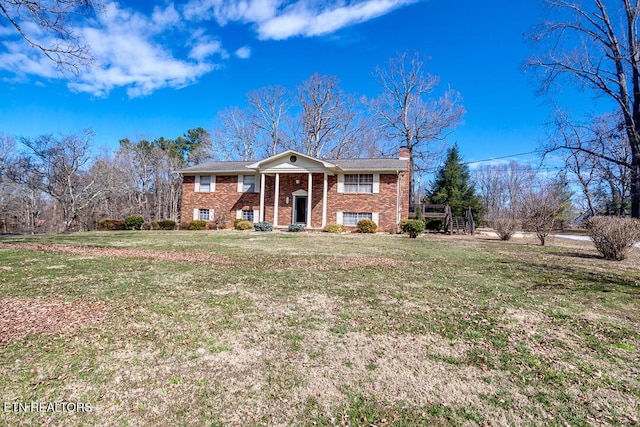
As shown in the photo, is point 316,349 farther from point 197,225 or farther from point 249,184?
point 249,184

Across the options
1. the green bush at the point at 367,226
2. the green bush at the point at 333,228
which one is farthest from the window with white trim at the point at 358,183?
the green bush at the point at 333,228

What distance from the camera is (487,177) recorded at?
4709 centimetres

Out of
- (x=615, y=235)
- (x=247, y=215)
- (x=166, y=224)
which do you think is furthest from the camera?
(x=247, y=215)

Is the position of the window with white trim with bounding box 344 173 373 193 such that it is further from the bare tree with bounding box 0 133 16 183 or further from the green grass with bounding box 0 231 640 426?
the bare tree with bounding box 0 133 16 183

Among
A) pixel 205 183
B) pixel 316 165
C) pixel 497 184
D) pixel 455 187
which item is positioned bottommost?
pixel 205 183

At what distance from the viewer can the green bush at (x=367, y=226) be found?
62.2 ft

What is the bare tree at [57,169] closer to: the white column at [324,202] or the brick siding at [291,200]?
the brick siding at [291,200]

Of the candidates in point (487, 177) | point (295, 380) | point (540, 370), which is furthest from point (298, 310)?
point (487, 177)

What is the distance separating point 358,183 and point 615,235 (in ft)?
42.3

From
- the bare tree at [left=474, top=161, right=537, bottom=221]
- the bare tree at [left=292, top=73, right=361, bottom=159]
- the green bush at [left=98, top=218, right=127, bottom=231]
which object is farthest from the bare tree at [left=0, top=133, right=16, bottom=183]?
the bare tree at [left=474, top=161, right=537, bottom=221]

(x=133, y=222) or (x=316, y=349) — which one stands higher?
(x=133, y=222)

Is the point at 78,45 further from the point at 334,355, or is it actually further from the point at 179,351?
the point at 334,355

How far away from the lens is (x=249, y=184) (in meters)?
21.9

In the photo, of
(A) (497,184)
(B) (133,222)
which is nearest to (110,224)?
(B) (133,222)
